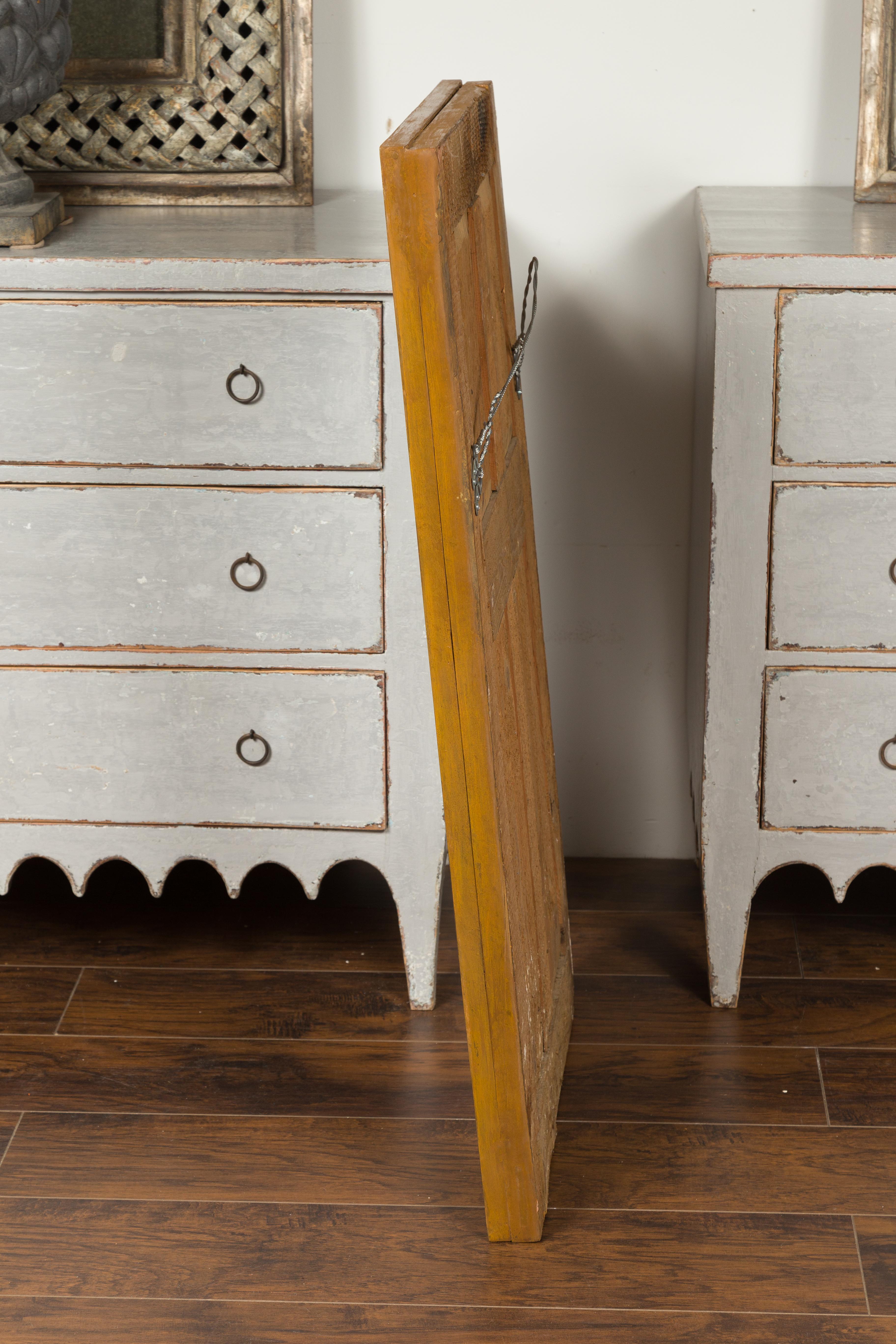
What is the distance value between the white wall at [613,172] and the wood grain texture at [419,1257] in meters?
0.96

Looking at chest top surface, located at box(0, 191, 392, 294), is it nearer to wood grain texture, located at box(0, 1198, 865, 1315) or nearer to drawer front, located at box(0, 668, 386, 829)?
drawer front, located at box(0, 668, 386, 829)

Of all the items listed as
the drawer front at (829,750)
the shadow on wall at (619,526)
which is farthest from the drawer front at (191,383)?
the drawer front at (829,750)

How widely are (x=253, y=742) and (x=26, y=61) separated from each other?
0.91 meters

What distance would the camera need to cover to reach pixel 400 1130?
5.65ft

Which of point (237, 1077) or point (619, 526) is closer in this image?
point (237, 1077)

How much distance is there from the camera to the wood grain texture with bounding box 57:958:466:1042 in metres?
1.92

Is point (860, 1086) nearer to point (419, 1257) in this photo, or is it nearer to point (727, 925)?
point (727, 925)

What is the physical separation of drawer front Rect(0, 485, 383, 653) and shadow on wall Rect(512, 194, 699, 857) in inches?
21.0

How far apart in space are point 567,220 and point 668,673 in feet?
2.44

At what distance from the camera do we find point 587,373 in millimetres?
2146

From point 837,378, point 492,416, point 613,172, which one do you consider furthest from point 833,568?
point 613,172

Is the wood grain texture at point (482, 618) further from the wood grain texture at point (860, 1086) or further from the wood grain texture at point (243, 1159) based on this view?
the wood grain texture at point (860, 1086)

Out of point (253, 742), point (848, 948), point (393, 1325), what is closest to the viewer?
point (393, 1325)

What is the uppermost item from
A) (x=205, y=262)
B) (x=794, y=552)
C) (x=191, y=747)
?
(x=205, y=262)
